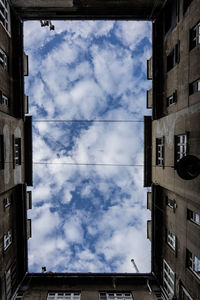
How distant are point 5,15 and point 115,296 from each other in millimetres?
25347

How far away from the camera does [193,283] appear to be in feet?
47.4

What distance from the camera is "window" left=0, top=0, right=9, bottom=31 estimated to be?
55.1 feet

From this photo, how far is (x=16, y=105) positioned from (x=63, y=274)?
1629 centimetres

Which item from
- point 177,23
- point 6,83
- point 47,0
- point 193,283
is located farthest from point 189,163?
point 47,0

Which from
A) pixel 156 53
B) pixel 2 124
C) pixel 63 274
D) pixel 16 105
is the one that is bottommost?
pixel 63 274

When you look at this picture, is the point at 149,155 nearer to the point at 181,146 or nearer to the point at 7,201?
the point at 181,146

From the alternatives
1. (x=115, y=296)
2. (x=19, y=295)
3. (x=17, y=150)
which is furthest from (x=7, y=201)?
(x=115, y=296)

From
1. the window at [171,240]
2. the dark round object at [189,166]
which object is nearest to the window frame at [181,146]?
the dark round object at [189,166]

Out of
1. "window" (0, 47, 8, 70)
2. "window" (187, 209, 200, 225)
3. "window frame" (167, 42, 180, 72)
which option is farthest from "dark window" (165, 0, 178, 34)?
"window" (187, 209, 200, 225)

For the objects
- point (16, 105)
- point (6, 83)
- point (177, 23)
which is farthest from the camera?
point (16, 105)

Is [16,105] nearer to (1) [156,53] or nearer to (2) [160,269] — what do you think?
(1) [156,53]

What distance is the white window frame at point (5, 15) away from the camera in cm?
1684

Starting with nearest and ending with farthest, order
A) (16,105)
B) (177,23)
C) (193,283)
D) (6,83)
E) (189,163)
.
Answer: (189,163), (193,283), (177,23), (6,83), (16,105)

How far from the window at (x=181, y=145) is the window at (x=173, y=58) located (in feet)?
19.5
